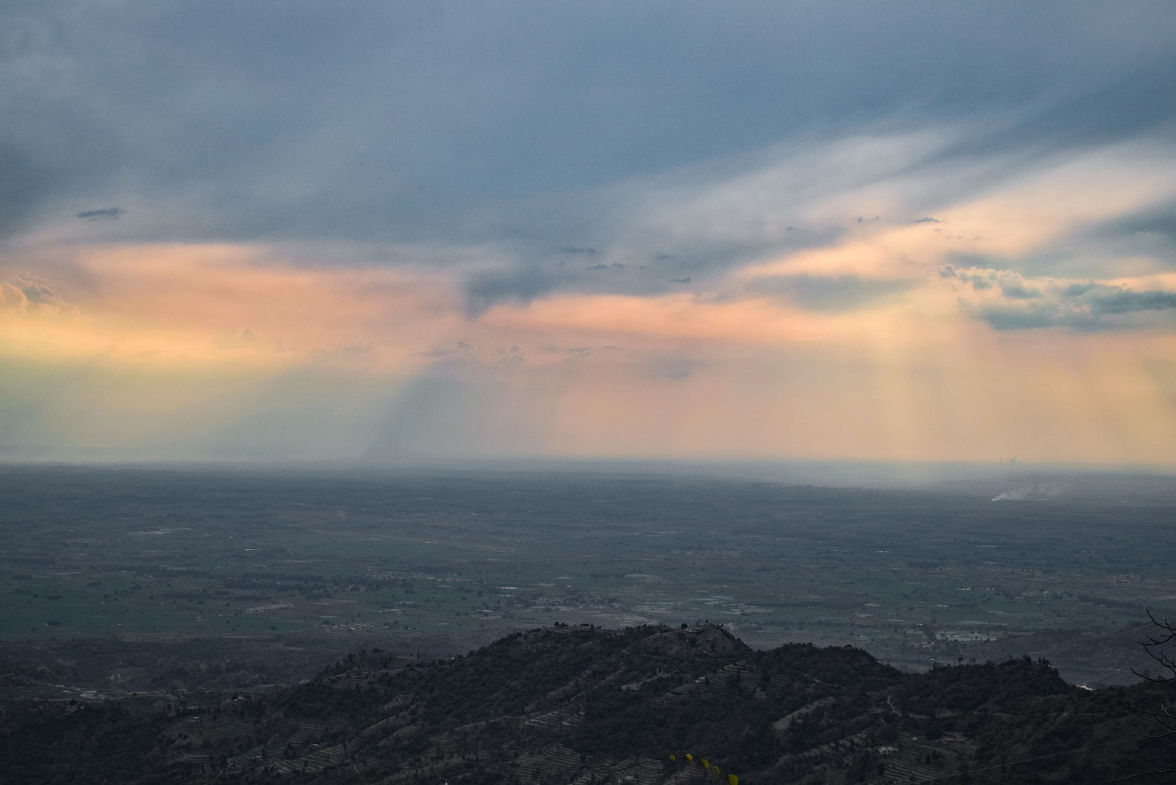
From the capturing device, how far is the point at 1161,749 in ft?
96.1

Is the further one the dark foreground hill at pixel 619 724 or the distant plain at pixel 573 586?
the distant plain at pixel 573 586

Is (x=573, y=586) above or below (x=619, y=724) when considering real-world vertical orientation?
below

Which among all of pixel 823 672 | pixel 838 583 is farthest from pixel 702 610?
pixel 823 672

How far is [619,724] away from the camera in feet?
140

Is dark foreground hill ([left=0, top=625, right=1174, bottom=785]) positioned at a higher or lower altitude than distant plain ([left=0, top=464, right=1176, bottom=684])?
higher

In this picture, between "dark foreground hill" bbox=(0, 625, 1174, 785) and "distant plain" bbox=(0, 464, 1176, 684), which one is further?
"distant plain" bbox=(0, 464, 1176, 684)

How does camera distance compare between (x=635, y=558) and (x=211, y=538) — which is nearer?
(x=635, y=558)

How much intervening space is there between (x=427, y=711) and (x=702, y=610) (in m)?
70.6

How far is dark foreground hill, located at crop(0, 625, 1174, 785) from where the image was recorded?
33.5 meters

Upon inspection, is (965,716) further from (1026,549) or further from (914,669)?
(1026,549)

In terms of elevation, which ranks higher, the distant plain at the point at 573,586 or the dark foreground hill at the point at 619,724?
the dark foreground hill at the point at 619,724

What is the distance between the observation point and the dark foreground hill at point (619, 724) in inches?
1319

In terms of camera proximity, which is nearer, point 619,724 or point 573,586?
point 619,724

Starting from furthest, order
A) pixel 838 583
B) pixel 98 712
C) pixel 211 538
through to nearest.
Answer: pixel 211 538 < pixel 838 583 < pixel 98 712
